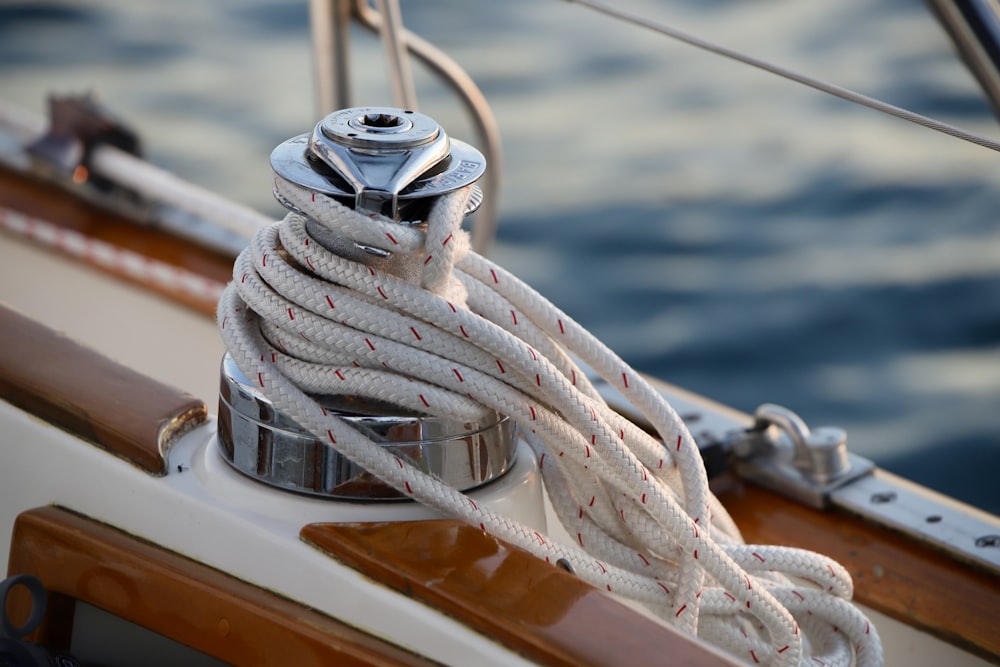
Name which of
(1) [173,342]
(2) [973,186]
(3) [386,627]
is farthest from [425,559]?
(2) [973,186]

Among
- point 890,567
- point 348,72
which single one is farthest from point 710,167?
point 890,567

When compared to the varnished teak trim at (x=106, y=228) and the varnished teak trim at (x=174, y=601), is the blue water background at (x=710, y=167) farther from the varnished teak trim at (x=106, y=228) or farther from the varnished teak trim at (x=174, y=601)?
the varnished teak trim at (x=174, y=601)

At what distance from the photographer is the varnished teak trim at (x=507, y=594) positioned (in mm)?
907

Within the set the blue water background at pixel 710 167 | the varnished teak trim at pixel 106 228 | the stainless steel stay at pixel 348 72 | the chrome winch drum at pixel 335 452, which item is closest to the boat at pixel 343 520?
the chrome winch drum at pixel 335 452

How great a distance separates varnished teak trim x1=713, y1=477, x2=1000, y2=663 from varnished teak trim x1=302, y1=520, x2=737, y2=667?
1.50ft

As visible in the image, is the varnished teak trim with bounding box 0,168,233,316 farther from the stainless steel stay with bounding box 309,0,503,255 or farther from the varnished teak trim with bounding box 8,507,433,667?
the varnished teak trim with bounding box 8,507,433,667

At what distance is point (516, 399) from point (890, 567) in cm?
56

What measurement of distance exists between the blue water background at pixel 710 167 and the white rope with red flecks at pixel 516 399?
7.72 feet

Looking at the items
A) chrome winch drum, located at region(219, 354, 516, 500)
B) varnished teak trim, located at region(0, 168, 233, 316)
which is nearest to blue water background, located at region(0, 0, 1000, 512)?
varnished teak trim, located at region(0, 168, 233, 316)

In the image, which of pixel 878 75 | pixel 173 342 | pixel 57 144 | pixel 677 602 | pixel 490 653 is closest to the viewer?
pixel 490 653

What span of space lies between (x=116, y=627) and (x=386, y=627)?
27 centimetres

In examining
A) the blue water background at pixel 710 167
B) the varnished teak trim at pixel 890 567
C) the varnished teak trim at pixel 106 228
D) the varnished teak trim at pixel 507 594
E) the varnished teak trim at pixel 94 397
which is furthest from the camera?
the blue water background at pixel 710 167

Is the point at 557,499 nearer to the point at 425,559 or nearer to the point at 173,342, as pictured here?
the point at 425,559

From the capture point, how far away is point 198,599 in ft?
3.24
